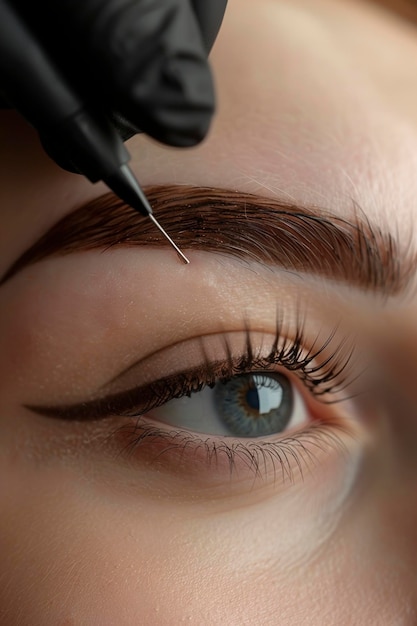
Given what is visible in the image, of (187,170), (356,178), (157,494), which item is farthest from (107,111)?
(157,494)

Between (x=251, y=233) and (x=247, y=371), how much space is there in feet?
0.54

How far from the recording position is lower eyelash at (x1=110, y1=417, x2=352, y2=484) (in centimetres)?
79

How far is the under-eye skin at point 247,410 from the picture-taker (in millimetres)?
772

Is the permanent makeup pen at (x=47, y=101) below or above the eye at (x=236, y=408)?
above

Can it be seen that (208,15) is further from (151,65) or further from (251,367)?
(251,367)

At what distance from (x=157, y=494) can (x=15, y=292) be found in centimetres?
27

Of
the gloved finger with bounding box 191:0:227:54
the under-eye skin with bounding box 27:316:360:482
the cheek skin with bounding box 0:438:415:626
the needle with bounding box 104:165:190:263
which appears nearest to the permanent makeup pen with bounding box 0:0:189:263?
the needle with bounding box 104:165:190:263

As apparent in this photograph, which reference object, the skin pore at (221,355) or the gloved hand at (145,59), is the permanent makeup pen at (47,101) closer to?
the gloved hand at (145,59)

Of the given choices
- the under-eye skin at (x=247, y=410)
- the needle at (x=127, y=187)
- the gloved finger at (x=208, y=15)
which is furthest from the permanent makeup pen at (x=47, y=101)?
the under-eye skin at (x=247, y=410)

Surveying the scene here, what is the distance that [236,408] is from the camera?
32.9 inches

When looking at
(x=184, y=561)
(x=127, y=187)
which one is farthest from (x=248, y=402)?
(x=127, y=187)

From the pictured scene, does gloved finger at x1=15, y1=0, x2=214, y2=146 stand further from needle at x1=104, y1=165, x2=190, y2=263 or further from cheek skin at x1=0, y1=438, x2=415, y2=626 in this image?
cheek skin at x1=0, y1=438, x2=415, y2=626

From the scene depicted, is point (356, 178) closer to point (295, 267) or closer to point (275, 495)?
point (295, 267)

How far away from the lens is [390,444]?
2.60ft
